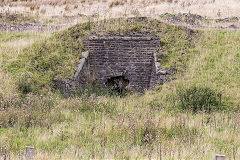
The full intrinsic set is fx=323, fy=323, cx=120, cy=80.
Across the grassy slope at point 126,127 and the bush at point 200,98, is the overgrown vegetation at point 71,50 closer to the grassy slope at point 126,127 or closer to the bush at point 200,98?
the grassy slope at point 126,127

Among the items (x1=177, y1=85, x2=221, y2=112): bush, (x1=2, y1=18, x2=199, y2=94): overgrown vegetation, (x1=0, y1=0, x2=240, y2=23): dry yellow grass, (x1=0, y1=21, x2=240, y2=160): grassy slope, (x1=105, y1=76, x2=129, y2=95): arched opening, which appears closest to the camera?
A: (x1=0, y1=21, x2=240, y2=160): grassy slope

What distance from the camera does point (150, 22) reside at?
16125 mm

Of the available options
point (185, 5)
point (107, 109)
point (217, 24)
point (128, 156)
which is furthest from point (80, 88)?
point (185, 5)

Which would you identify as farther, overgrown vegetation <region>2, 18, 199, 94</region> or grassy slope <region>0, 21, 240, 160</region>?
overgrown vegetation <region>2, 18, 199, 94</region>

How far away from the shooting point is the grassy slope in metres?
6.64

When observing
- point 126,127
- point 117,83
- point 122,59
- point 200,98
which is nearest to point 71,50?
point 122,59

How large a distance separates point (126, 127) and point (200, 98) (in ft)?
11.8

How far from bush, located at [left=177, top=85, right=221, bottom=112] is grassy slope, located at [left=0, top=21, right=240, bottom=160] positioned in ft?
1.24

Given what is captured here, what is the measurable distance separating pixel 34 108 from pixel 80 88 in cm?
397

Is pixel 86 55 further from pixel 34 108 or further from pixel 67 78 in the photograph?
pixel 34 108

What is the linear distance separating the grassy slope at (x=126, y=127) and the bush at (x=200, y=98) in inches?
14.8

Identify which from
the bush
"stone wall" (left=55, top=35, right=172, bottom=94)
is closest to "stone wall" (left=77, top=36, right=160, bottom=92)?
"stone wall" (left=55, top=35, right=172, bottom=94)

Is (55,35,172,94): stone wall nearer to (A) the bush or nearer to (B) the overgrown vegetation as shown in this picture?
(B) the overgrown vegetation

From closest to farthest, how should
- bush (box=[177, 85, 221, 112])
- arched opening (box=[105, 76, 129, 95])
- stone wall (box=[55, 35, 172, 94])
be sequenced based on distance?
bush (box=[177, 85, 221, 112]), stone wall (box=[55, 35, 172, 94]), arched opening (box=[105, 76, 129, 95])
